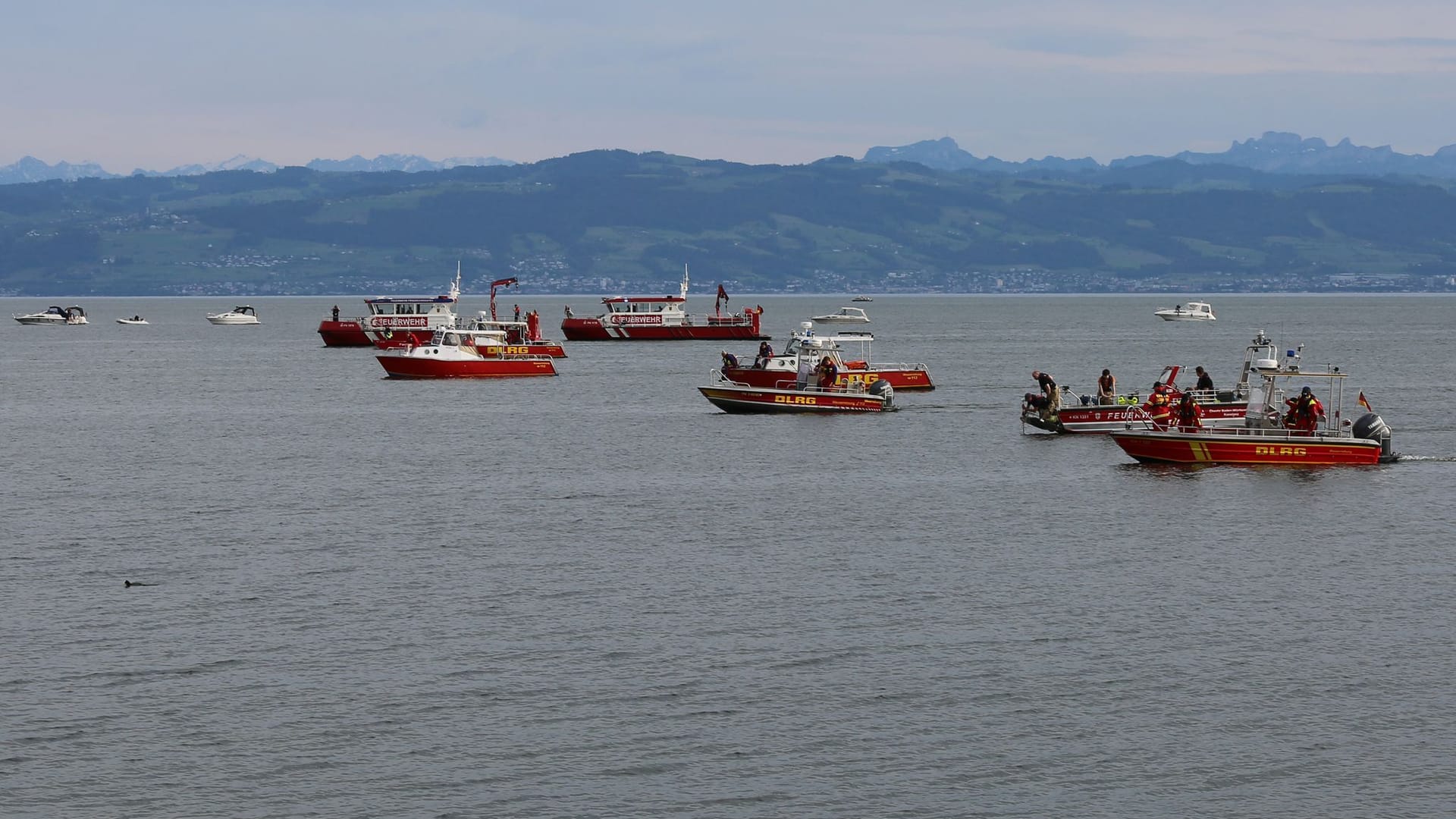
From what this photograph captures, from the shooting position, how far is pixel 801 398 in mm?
98250

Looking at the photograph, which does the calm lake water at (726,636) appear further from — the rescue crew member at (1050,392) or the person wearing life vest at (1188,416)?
the rescue crew member at (1050,392)

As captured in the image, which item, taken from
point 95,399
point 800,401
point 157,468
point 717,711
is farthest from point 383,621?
point 95,399

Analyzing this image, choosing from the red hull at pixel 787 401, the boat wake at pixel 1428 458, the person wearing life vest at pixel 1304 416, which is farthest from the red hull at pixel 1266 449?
the red hull at pixel 787 401

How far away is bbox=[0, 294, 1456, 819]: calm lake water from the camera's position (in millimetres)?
31703

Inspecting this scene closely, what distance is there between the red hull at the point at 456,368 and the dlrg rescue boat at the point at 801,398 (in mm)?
38844

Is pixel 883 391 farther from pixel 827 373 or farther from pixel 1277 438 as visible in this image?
pixel 1277 438

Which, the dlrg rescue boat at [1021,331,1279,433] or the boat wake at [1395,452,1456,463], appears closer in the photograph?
the boat wake at [1395,452,1456,463]

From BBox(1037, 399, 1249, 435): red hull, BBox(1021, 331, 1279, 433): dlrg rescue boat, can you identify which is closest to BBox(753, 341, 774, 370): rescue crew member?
BBox(1021, 331, 1279, 433): dlrg rescue boat

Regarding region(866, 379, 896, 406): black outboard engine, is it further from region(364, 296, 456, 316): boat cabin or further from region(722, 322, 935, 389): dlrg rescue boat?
region(364, 296, 456, 316): boat cabin

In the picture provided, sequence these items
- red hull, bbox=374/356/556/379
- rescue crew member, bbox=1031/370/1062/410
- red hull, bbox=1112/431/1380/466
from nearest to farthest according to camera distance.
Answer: red hull, bbox=1112/431/1380/466, rescue crew member, bbox=1031/370/1062/410, red hull, bbox=374/356/556/379

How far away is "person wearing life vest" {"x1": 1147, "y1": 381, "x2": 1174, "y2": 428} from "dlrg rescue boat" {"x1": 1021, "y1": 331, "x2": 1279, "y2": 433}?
100 millimetres

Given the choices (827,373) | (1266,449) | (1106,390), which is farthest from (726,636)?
(827,373)

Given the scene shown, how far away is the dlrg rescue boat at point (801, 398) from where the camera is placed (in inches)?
3873

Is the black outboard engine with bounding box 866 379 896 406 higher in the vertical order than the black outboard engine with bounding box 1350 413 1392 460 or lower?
lower
